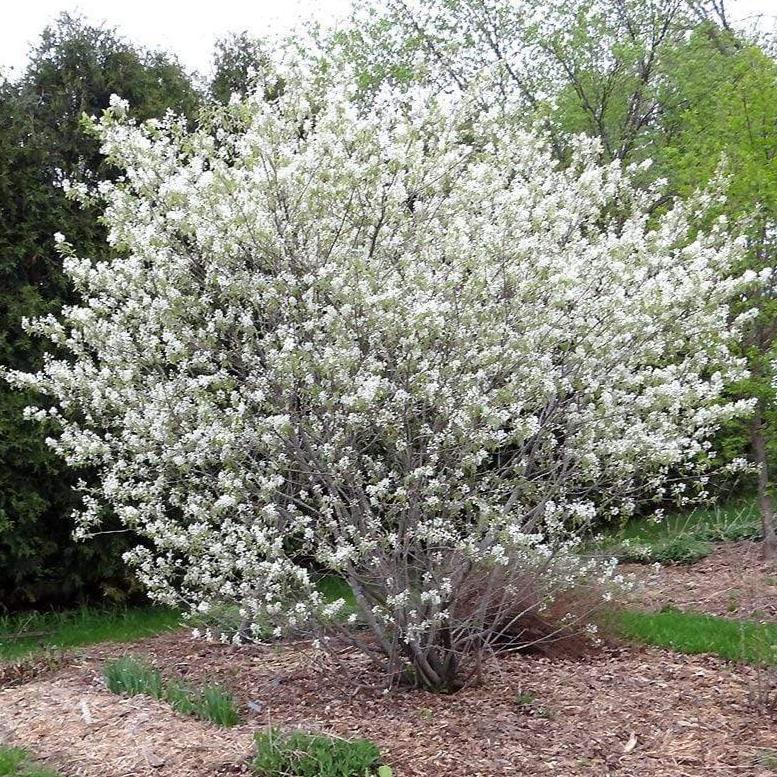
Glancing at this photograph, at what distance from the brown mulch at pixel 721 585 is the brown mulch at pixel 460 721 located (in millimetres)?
1317

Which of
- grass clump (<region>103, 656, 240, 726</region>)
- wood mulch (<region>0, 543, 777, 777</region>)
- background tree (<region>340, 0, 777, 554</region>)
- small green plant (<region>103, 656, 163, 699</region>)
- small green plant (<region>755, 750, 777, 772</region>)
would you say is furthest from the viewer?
background tree (<region>340, 0, 777, 554</region>)

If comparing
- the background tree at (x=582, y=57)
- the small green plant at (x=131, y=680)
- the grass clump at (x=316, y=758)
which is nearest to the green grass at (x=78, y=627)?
the small green plant at (x=131, y=680)

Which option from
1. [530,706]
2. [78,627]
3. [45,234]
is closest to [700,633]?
[530,706]

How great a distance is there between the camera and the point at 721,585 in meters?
7.40

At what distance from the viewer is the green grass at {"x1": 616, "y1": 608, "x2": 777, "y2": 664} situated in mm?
5048

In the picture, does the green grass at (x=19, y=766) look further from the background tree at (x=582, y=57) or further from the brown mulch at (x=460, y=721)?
the background tree at (x=582, y=57)

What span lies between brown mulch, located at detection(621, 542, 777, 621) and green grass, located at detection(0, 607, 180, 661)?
12.8ft

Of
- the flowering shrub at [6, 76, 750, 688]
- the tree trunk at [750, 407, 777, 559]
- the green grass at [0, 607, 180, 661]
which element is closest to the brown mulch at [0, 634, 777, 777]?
the flowering shrub at [6, 76, 750, 688]

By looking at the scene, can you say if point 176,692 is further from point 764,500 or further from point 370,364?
point 764,500

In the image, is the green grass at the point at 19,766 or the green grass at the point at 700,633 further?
the green grass at the point at 700,633

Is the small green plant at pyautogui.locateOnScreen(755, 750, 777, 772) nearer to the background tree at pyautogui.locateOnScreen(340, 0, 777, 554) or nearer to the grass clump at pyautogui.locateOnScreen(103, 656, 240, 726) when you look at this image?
the grass clump at pyautogui.locateOnScreen(103, 656, 240, 726)

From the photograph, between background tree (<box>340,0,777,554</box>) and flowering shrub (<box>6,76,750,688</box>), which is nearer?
flowering shrub (<box>6,76,750,688</box>)

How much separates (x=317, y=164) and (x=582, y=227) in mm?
2383

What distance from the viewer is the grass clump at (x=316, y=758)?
3439mm
